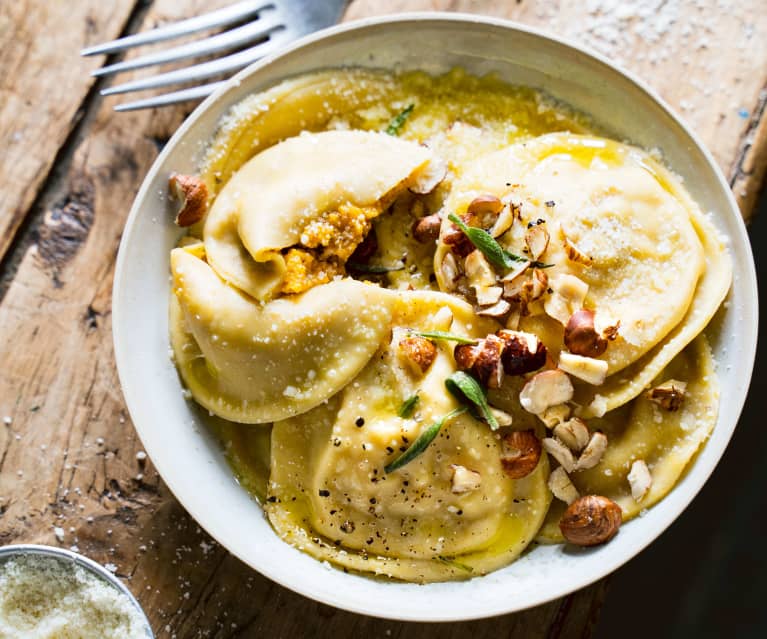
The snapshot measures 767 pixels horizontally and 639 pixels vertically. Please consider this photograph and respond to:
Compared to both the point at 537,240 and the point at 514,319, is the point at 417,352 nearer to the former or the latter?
the point at 514,319

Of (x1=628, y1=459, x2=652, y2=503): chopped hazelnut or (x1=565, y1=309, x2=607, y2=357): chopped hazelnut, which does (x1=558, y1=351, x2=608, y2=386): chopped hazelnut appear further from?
(x1=628, y1=459, x2=652, y2=503): chopped hazelnut

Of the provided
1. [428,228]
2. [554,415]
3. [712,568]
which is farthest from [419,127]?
[712,568]

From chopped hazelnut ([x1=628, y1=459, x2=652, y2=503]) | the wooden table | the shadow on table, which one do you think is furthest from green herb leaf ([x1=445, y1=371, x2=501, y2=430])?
the shadow on table

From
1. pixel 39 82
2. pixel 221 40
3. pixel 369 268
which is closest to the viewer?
pixel 369 268

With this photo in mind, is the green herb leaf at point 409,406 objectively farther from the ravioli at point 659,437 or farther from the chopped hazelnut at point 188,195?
the chopped hazelnut at point 188,195

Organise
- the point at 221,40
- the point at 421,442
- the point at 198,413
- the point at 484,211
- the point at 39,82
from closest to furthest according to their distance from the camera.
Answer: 1. the point at 421,442
2. the point at 484,211
3. the point at 198,413
4. the point at 221,40
5. the point at 39,82

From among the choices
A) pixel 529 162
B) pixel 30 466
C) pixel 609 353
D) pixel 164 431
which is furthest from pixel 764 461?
pixel 30 466

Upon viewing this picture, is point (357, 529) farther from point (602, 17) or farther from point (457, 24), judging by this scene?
point (602, 17)
